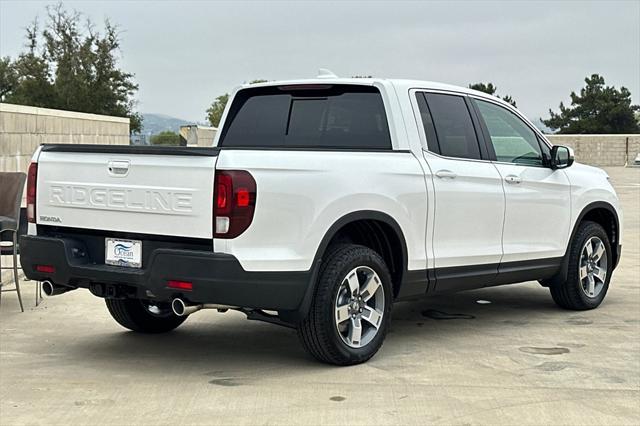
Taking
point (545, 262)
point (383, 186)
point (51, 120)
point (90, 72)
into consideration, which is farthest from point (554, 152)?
point (90, 72)

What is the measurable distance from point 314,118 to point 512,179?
1.67 meters

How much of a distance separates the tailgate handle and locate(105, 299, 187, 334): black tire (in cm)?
135

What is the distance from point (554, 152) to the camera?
26.8 feet

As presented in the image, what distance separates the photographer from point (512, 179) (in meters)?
7.68

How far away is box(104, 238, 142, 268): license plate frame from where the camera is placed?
19.8 ft

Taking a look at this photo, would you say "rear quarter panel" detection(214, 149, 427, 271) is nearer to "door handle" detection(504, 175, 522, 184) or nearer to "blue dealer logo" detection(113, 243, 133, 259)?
"blue dealer logo" detection(113, 243, 133, 259)

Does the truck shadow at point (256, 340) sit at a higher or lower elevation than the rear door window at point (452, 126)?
lower

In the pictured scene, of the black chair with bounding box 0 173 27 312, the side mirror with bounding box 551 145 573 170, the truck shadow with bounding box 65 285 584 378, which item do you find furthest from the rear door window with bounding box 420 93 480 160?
the black chair with bounding box 0 173 27 312

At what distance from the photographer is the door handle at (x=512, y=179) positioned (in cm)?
762

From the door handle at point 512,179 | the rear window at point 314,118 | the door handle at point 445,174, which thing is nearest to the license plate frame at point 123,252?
the rear window at point 314,118

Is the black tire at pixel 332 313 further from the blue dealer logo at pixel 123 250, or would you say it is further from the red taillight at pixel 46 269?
the red taillight at pixel 46 269

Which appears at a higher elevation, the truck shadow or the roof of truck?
the roof of truck

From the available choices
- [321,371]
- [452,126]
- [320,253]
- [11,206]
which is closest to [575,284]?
[452,126]

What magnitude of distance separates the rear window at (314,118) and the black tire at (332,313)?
0.96m
